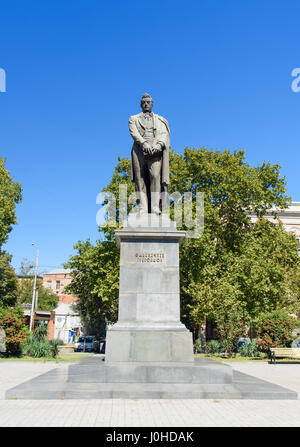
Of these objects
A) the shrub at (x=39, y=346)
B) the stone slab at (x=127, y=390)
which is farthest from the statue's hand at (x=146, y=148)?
the shrub at (x=39, y=346)

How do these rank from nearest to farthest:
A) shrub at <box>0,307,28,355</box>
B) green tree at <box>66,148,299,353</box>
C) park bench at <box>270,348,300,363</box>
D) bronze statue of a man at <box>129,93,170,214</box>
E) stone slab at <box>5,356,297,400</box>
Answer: stone slab at <box>5,356,297,400</box>
bronze statue of a man at <box>129,93,170,214</box>
park bench at <box>270,348,300,363</box>
shrub at <box>0,307,28,355</box>
green tree at <box>66,148,299,353</box>

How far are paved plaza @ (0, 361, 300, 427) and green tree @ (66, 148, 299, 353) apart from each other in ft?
64.1

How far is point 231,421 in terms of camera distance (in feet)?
20.1

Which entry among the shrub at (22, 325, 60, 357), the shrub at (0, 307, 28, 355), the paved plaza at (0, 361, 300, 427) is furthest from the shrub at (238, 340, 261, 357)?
the paved plaza at (0, 361, 300, 427)

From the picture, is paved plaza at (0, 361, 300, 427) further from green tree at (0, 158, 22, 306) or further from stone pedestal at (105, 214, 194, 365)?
green tree at (0, 158, 22, 306)

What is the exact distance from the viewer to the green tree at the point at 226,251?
27.7 metres

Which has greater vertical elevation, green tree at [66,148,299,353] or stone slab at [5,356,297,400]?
green tree at [66,148,299,353]

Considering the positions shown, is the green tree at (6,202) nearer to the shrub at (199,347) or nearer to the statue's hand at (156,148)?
the shrub at (199,347)

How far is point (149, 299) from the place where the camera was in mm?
9703

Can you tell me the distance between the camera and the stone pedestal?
8945 millimetres

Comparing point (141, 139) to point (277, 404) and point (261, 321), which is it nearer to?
point (277, 404)

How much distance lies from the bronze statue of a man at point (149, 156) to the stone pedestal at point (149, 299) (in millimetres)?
736

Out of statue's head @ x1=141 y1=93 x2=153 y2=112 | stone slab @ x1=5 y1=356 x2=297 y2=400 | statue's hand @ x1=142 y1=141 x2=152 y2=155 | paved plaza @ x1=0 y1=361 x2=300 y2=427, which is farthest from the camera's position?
statue's head @ x1=141 y1=93 x2=153 y2=112

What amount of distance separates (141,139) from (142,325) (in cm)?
499
